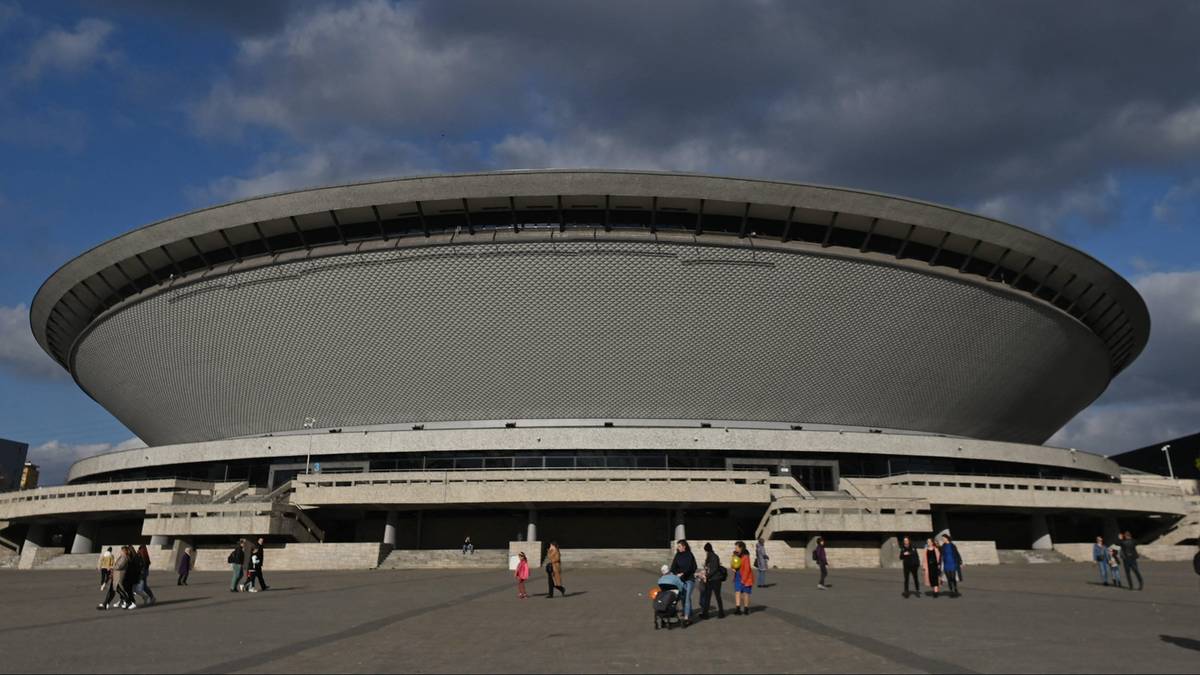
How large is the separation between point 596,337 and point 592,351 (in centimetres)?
75

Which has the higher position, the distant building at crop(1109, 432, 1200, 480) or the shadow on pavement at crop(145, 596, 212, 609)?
the distant building at crop(1109, 432, 1200, 480)

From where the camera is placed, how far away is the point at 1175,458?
7681cm

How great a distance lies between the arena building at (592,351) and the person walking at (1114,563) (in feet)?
44.0

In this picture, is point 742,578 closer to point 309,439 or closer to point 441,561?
point 441,561

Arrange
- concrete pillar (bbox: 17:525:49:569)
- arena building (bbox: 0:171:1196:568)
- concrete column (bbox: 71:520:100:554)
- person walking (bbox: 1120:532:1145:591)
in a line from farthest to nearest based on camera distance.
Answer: concrete column (bbox: 71:520:100:554) → arena building (bbox: 0:171:1196:568) → concrete pillar (bbox: 17:525:49:569) → person walking (bbox: 1120:532:1145:591)

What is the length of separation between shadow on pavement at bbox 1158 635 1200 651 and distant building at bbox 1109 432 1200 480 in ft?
250

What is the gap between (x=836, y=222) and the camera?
36.1 meters

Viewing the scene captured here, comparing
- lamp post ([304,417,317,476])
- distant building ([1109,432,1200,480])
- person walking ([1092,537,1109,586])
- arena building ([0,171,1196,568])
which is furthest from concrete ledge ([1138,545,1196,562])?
distant building ([1109,432,1200,480])

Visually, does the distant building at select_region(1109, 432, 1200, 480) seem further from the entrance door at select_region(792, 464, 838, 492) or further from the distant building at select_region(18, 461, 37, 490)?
the distant building at select_region(18, 461, 37, 490)

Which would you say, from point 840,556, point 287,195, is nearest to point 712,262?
point 840,556

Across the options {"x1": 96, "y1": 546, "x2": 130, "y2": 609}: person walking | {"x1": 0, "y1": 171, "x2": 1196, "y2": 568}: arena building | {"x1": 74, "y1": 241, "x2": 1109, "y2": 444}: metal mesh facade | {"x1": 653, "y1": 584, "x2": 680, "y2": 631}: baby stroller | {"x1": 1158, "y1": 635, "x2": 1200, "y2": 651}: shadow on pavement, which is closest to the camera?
{"x1": 1158, "y1": 635, "x2": 1200, "y2": 651}: shadow on pavement

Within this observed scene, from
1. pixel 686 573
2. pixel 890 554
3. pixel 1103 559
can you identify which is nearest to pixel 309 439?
pixel 890 554

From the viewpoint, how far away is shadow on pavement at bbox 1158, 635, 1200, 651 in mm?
8453

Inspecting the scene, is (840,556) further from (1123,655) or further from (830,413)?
(1123,655)
